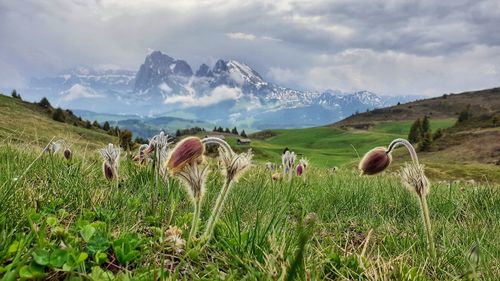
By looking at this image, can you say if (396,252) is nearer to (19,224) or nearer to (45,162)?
(19,224)

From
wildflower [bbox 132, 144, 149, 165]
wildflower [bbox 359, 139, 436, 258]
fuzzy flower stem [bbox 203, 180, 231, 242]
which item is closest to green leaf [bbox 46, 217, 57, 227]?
fuzzy flower stem [bbox 203, 180, 231, 242]

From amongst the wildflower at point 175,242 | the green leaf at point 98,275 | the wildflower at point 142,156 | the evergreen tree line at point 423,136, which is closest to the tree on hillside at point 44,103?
the evergreen tree line at point 423,136

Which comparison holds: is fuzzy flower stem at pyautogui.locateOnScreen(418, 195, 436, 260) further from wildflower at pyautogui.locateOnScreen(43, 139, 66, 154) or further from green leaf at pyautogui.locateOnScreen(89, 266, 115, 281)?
wildflower at pyautogui.locateOnScreen(43, 139, 66, 154)

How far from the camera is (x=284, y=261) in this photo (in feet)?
9.50

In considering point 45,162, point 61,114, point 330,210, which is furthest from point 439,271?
point 61,114

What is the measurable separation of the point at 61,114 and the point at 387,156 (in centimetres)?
11325

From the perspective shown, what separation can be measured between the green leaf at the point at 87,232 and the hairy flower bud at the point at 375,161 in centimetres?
265

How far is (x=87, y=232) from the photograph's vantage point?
9.66ft

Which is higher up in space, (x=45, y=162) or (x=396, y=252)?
(x=45, y=162)

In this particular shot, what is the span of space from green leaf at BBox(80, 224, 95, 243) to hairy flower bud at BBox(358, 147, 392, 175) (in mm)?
2647

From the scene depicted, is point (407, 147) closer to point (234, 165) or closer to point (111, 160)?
point (234, 165)

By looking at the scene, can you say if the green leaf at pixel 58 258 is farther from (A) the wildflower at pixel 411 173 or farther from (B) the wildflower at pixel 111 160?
(A) the wildflower at pixel 411 173

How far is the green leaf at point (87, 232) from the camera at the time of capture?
2.90 meters

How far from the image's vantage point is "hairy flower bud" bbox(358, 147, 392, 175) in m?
4.41
